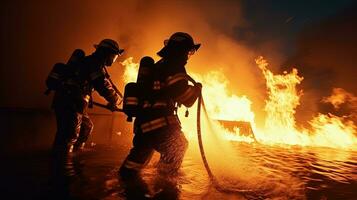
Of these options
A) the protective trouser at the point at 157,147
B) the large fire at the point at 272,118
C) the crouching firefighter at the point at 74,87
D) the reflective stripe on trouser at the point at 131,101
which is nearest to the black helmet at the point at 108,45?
the crouching firefighter at the point at 74,87

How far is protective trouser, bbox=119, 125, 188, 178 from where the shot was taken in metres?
3.86

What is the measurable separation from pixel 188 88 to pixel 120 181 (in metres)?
1.46

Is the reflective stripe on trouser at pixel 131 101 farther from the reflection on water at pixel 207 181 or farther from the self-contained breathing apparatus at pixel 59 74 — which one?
the self-contained breathing apparatus at pixel 59 74

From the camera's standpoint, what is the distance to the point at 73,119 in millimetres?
5121

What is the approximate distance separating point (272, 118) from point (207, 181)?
34.8 feet

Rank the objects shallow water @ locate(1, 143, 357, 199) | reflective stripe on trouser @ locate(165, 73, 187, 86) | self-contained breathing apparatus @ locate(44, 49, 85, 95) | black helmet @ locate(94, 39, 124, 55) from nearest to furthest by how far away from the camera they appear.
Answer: shallow water @ locate(1, 143, 357, 199), reflective stripe on trouser @ locate(165, 73, 187, 86), self-contained breathing apparatus @ locate(44, 49, 85, 95), black helmet @ locate(94, 39, 124, 55)

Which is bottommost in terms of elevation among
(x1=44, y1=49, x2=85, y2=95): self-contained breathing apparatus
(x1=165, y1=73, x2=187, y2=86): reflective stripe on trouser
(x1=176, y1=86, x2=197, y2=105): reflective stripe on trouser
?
(x1=176, y1=86, x2=197, y2=105): reflective stripe on trouser

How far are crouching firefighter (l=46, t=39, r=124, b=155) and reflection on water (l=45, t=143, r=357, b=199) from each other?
47cm

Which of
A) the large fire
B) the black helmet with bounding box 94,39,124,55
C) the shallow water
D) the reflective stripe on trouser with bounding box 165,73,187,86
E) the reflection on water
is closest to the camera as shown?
the shallow water

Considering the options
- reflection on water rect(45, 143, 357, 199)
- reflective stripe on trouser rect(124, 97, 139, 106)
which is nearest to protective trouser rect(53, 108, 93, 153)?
reflection on water rect(45, 143, 357, 199)

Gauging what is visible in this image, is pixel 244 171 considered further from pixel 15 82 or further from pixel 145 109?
pixel 15 82

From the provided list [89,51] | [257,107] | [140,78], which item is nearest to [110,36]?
[89,51]

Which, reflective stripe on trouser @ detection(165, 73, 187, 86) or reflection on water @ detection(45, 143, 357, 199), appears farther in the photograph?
reflective stripe on trouser @ detection(165, 73, 187, 86)

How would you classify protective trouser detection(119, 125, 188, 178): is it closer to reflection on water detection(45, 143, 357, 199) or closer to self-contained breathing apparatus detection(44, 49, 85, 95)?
reflection on water detection(45, 143, 357, 199)
